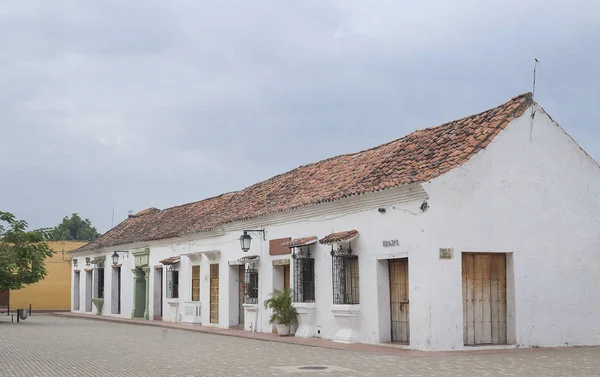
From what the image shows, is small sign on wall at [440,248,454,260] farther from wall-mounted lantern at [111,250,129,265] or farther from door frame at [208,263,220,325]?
wall-mounted lantern at [111,250,129,265]

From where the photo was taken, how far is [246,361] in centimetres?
1355

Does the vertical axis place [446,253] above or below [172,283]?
above

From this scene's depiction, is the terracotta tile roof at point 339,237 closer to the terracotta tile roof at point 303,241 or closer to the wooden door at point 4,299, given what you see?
the terracotta tile roof at point 303,241

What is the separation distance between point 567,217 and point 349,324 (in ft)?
16.8

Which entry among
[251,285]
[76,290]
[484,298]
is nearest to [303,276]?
[251,285]

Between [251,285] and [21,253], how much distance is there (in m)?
9.22

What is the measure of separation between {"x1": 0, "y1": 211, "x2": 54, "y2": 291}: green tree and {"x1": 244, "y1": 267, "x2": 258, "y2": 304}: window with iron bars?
8519 millimetres

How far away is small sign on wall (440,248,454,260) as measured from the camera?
15.1m

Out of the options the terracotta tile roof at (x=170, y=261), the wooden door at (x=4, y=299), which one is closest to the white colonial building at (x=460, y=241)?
the terracotta tile roof at (x=170, y=261)

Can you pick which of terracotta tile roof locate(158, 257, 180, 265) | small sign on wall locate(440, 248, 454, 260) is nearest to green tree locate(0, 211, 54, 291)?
terracotta tile roof locate(158, 257, 180, 265)

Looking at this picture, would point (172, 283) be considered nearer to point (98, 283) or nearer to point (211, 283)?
point (211, 283)

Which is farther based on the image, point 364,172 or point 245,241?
point 245,241

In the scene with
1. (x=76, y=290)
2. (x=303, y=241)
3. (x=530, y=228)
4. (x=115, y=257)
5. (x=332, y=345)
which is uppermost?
(x=530, y=228)

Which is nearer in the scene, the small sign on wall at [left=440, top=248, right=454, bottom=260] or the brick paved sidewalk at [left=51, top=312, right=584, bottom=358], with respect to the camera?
the brick paved sidewalk at [left=51, top=312, right=584, bottom=358]
